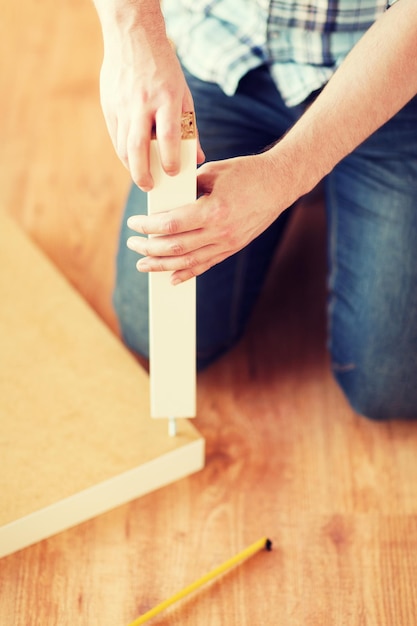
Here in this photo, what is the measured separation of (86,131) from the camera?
1.41m

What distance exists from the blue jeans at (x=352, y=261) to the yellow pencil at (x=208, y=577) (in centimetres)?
24

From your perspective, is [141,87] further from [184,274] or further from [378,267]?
[378,267]

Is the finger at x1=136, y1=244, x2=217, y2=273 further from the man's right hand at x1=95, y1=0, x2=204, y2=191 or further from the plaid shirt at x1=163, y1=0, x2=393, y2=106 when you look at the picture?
the plaid shirt at x1=163, y1=0, x2=393, y2=106

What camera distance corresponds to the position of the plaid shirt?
2.72ft

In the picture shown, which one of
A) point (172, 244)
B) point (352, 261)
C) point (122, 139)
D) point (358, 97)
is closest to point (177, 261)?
point (172, 244)

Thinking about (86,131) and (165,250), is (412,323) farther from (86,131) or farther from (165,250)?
(86,131)

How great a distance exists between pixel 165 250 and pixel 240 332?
0.41 meters

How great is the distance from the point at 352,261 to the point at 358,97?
270mm

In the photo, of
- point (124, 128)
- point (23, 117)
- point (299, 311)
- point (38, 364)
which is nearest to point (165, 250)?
point (124, 128)

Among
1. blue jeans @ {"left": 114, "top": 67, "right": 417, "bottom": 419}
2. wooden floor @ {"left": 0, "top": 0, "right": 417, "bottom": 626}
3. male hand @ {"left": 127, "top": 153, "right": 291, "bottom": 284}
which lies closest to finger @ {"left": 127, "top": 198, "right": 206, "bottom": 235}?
male hand @ {"left": 127, "top": 153, "right": 291, "bottom": 284}

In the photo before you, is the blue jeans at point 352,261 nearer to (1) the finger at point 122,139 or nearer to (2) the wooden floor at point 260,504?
(2) the wooden floor at point 260,504

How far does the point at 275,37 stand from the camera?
87 cm

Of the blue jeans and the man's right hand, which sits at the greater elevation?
the man's right hand

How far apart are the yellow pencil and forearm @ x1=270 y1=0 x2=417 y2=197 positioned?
37 centimetres
